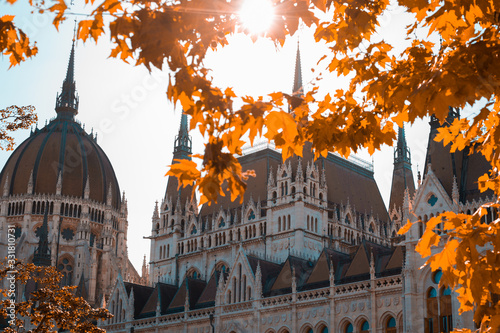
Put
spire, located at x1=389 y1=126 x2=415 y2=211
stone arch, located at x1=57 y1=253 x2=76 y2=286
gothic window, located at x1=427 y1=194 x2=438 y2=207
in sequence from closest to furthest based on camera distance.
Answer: gothic window, located at x1=427 y1=194 x2=438 y2=207, spire, located at x1=389 y1=126 x2=415 y2=211, stone arch, located at x1=57 y1=253 x2=76 y2=286

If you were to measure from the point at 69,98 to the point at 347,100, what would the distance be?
372ft

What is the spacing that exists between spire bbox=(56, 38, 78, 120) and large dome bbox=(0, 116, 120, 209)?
3.16 m

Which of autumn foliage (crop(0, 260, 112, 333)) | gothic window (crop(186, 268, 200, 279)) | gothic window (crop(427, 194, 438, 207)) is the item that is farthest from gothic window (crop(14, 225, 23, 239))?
autumn foliage (crop(0, 260, 112, 333))

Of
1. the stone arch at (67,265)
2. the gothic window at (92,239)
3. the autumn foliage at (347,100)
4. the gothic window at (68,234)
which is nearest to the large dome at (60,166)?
the gothic window at (68,234)

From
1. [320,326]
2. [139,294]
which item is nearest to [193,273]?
[139,294]

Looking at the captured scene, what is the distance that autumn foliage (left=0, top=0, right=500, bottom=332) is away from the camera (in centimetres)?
755

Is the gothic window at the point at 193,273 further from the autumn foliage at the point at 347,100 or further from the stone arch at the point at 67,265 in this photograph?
the autumn foliage at the point at 347,100

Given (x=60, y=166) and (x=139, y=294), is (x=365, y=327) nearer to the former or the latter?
(x=139, y=294)

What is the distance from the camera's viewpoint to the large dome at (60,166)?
344ft

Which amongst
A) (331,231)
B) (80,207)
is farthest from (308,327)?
(80,207)

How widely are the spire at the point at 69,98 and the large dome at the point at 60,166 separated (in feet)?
10.4

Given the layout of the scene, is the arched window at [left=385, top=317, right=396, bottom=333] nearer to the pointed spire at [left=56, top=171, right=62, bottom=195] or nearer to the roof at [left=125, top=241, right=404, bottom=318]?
the roof at [left=125, top=241, right=404, bottom=318]

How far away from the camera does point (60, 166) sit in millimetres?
106562

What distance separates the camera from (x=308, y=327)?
48688 mm
